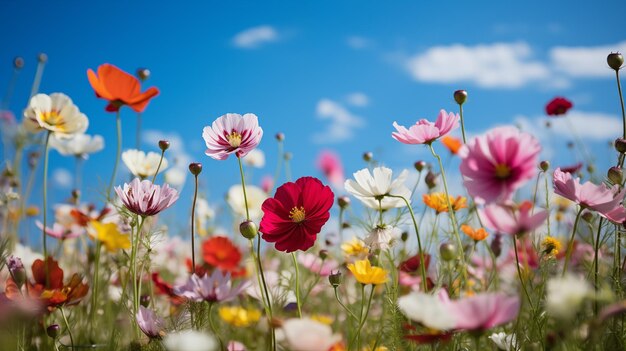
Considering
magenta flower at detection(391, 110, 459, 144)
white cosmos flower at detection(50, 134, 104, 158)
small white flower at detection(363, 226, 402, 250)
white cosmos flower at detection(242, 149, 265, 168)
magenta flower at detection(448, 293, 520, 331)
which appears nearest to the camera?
magenta flower at detection(448, 293, 520, 331)

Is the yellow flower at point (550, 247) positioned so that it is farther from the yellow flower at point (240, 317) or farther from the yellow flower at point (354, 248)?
the yellow flower at point (240, 317)

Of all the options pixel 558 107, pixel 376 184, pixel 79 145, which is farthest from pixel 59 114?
pixel 558 107

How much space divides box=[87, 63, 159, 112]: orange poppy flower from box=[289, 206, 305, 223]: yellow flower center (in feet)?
1.42

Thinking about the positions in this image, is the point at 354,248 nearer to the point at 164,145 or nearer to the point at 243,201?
the point at 164,145

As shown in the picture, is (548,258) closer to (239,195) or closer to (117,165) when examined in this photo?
(117,165)

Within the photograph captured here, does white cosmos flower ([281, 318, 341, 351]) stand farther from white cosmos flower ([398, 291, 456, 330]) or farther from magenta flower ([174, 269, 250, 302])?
magenta flower ([174, 269, 250, 302])

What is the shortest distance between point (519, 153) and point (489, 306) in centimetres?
17

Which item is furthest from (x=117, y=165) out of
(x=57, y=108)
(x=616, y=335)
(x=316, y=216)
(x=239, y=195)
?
(x=616, y=335)

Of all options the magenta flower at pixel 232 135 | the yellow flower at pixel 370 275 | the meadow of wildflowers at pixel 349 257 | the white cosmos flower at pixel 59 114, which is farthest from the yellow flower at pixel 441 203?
the white cosmos flower at pixel 59 114

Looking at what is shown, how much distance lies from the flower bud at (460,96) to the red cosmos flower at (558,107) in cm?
77

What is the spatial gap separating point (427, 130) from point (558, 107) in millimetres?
958

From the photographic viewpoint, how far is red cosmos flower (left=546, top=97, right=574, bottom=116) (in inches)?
61.5

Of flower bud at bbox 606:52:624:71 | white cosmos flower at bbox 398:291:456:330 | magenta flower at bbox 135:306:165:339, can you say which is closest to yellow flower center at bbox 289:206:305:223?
magenta flower at bbox 135:306:165:339

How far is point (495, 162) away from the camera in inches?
21.6
